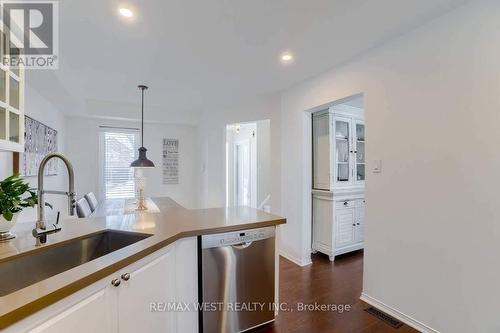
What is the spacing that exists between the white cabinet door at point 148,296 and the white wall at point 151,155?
3.94 metres

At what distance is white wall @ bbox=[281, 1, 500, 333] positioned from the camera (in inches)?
62.6

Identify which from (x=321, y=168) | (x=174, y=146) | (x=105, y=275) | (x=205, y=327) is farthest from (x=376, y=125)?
(x=174, y=146)

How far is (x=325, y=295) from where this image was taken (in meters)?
2.44

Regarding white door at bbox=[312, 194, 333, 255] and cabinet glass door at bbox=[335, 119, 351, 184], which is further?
cabinet glass door at bbox=[335, 119, 351, 184]

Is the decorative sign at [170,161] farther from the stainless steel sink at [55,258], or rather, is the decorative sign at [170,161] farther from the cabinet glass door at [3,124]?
the cabinet glass door at [3,124]

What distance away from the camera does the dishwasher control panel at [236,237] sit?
166 cm

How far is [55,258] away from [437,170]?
99.1 inches

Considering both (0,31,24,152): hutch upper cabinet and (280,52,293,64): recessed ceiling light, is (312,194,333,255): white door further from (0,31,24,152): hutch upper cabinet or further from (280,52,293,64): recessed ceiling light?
(0,31,24,152): hutch upper cabinet

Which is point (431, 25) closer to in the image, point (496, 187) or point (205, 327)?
point (496, 187)

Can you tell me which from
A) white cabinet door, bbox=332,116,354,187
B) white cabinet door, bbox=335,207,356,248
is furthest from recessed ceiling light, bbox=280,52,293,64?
white cabinet door, bbox=335,207,356,248

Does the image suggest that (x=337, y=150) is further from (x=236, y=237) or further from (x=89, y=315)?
(x=89, y=315)

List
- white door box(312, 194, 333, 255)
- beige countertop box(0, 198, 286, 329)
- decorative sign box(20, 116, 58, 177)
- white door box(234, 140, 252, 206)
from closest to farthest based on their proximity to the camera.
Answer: beige countertop box(0, 198, 286, 329)
decorative sign box(20, 116, 58, 177)
white door box(312, 194, 333, 255)
white door box(234, 140, 252, 206)

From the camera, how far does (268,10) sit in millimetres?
1771

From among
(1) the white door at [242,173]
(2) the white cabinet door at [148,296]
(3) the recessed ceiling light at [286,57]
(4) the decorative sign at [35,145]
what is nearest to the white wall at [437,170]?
(3) the recessed ceiling light at [286,57]
